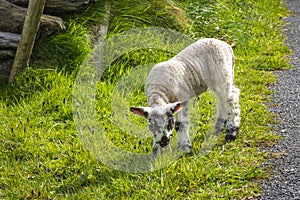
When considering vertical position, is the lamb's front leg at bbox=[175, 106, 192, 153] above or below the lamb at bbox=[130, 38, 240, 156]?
below

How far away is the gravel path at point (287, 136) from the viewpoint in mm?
4949

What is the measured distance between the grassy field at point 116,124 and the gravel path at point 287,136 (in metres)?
0.13

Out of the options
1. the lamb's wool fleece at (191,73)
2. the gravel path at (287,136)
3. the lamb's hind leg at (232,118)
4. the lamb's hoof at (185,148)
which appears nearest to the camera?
the gravel path at (287,136)

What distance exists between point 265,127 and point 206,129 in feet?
2.15

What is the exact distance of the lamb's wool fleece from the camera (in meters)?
5.51

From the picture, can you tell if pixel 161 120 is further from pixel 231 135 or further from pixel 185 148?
pixel 231 135

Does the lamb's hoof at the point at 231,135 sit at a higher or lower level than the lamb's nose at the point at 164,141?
lower

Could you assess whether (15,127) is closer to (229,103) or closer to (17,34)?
(17,34)

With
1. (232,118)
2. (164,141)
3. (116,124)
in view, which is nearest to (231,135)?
(232,118)

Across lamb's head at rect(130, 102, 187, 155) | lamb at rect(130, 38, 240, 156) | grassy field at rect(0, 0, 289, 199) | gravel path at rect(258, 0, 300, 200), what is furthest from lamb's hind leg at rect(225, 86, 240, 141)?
lamb's head at rect(130, 102, 187, 155)

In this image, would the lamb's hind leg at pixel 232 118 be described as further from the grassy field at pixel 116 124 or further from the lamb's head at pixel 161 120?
the lamb's head at pixel 161 120

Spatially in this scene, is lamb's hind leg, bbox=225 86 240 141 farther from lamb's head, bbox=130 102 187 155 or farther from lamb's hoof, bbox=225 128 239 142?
lamb's head, bbox=130 102 187 155

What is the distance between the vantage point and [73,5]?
769cm

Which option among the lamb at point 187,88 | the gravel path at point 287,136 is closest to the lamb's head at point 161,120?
the lamb at point 187,88
